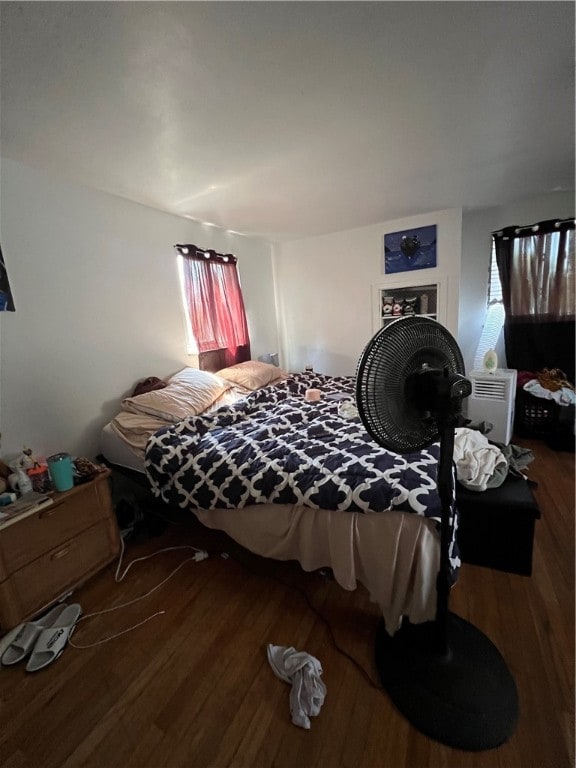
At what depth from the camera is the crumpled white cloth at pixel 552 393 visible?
2541mm

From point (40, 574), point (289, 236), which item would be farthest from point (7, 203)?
point (289, 236)

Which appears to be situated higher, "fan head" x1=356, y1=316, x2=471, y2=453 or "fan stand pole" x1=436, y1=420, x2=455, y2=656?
"fan head" x1=356, y1=316, x2=471, y2=453

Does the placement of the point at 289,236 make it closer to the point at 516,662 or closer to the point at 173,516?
the point at 173,516

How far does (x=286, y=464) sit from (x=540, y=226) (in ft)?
10.5

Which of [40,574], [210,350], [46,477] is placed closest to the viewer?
[40,574]

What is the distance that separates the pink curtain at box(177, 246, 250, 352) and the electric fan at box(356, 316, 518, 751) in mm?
2218

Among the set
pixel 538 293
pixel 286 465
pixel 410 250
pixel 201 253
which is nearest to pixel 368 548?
pixel 286 465

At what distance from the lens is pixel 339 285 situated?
345cm

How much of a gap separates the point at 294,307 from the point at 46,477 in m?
2.99

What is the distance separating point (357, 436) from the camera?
5.48 ft

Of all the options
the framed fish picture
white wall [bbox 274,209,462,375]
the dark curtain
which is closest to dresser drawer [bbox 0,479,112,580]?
white wall [bbox 274,209,462,375]

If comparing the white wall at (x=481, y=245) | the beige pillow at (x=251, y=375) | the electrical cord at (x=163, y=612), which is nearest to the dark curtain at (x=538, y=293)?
the white wall at (x=481, y=245)

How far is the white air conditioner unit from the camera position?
2.47 metres

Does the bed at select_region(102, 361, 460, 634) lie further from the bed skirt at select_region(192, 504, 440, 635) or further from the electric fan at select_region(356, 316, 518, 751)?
the electric fan at select_region(356, 316, 518, 751)
